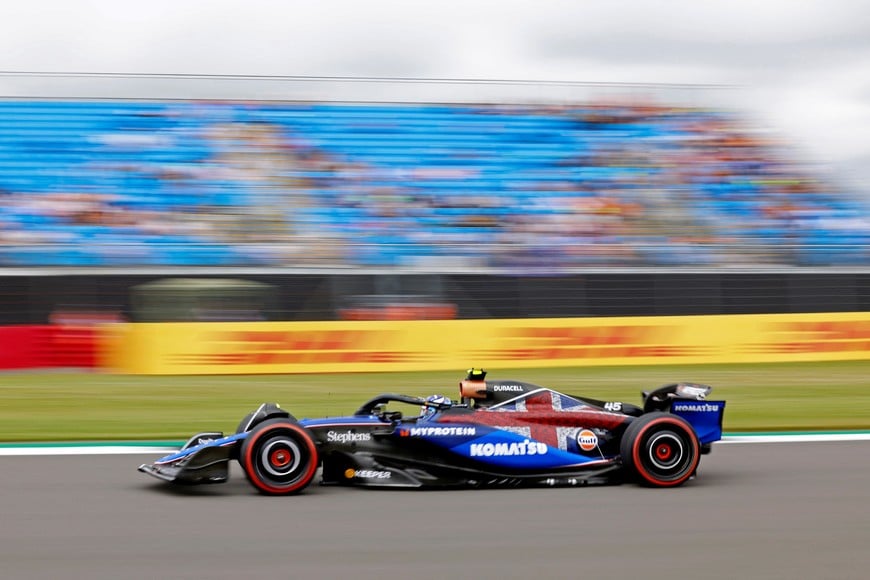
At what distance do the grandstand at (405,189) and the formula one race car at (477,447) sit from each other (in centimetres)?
A: 1070

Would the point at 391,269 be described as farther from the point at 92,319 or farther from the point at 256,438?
the point at 256,438

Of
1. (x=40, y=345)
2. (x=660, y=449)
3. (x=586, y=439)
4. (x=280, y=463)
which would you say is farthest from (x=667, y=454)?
(x=40, y=345)

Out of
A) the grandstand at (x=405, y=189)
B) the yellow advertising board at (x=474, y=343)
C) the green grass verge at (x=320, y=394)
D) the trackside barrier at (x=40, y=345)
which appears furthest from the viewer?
the grandstand at (x=405, y=189)

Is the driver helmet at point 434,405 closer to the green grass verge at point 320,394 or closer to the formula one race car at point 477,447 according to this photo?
the formula one race car at point 477,447

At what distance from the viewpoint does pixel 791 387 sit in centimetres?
1283

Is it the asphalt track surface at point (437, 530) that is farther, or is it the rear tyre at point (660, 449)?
the rear tyre at point (660, 449)

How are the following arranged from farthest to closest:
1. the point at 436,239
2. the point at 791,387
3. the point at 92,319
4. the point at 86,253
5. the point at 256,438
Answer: the point at 436,239 < the point at 86,253 < the point at 92,319 < the point at 791,387 < the point at 256,438

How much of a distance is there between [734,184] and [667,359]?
22.6ft

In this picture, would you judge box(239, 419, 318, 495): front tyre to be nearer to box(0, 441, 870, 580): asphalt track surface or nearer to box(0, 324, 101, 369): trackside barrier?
box(0, 441, 870, 580): asphalt track surface

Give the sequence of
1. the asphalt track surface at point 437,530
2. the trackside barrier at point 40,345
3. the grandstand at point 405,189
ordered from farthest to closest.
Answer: the grandstand at point 405,189 < the trackside barrier at point 40,345 < the asphalt track surface at point 437,530

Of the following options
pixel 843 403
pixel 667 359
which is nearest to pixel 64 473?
pixel 843 403

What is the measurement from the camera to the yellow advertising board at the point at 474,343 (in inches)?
528

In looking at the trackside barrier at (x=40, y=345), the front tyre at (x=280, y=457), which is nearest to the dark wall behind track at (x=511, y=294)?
the trackside barrier at (x=40, y=345)

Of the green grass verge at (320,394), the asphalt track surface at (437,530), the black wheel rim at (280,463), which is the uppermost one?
the green grass verge at (320,394)
